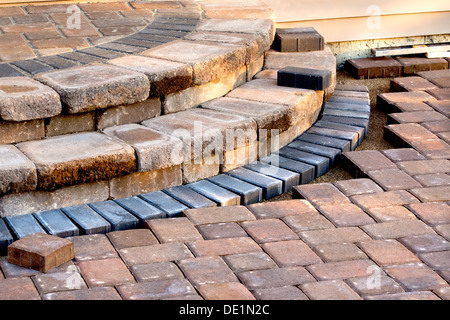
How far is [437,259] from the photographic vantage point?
104 inches

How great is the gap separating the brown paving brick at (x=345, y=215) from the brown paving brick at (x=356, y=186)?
0.15 meters

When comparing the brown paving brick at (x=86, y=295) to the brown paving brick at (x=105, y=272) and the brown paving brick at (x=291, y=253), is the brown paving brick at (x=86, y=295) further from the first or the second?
the brown paving brick at (x=291, y=253)

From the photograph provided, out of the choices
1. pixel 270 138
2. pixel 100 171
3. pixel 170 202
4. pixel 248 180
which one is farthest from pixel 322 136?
pixel 100 171

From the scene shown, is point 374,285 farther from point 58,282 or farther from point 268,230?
point 58,282

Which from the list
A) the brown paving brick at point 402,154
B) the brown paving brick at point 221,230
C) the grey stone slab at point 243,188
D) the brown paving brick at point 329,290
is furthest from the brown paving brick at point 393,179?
the brown paving brick at point 329,290

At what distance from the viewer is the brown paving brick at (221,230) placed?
284 cm

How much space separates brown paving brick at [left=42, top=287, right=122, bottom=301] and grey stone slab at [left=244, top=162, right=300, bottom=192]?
1284mm

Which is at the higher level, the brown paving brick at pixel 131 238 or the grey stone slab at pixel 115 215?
the grey stone slab at pixel 115 215

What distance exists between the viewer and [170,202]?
10.2ft

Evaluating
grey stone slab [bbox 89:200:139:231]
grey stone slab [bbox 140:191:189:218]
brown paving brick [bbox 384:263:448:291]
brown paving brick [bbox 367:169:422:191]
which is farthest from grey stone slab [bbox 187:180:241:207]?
brown paving brick [bbox 384:263:448:291]

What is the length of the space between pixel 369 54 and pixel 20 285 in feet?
13.6

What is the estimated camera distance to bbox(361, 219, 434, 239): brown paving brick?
9.33 feet
